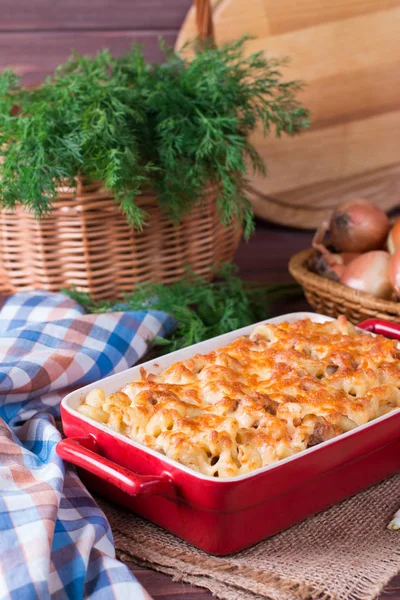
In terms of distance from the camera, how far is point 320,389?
0.88 m

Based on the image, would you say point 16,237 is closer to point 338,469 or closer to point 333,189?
point 338,469

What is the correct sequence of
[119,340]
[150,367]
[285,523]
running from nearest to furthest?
[285,523]
[150,367]
[119,340]

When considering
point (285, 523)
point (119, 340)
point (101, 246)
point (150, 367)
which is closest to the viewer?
point (285, 523)

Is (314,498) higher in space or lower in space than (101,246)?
lower

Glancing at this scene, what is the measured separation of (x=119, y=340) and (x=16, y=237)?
11.6 inches

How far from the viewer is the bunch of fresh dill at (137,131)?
1.16 meters

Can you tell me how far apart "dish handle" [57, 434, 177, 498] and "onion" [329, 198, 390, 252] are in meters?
0.66

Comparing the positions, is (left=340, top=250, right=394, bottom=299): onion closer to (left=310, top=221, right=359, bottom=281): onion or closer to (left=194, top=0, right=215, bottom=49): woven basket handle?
(left=310, top=221, right=359, bottom=281): onion

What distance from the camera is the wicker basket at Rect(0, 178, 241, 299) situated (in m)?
1.24

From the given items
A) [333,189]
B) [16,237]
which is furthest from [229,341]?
[333,189]

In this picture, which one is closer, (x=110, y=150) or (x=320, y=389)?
(x=320, y=389)

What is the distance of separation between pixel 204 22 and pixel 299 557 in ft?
3.42

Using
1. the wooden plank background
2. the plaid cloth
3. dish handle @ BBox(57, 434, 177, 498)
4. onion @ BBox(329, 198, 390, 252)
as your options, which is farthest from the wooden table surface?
dish handle @ BBox(57, 434, 177, 498)

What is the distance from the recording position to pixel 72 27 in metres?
1.87
